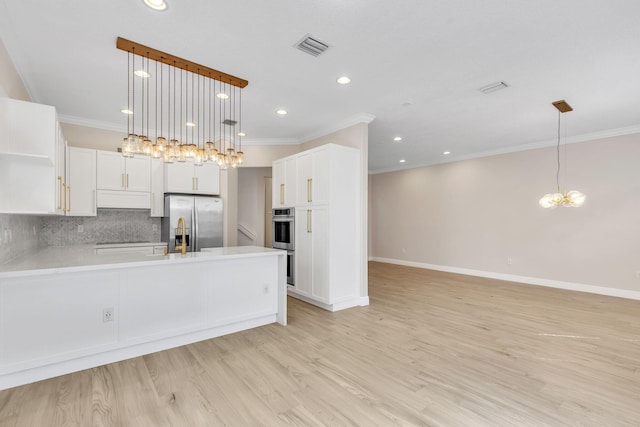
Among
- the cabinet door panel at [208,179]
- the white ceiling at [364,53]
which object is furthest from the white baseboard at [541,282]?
the cabinet door panel at [208,179]

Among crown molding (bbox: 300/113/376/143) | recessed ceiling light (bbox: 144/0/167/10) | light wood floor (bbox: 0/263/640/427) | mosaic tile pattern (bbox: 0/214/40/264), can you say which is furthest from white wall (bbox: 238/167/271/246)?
recessed ceiling light (bbox: 144/0/167/10)

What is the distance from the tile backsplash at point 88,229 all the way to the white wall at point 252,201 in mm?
2291

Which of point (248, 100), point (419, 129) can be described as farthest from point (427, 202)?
point (248, 100)

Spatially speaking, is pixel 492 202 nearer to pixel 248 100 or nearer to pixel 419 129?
pixel 419 129

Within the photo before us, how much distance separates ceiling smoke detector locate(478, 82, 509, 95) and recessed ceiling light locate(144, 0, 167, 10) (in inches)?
131

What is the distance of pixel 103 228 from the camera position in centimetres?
487

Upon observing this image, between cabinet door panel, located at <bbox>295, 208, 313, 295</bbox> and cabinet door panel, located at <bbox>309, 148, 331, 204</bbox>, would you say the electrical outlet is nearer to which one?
cabinet door panel, located at <bbox>295, 208, 313, 295</bbox>

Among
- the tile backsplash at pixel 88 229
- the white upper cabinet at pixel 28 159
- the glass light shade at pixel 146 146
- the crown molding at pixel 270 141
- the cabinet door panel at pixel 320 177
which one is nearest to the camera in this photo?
the white upper cabinet at pixel 28 159

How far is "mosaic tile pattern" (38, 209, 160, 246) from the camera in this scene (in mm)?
4480

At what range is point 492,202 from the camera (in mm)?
6723

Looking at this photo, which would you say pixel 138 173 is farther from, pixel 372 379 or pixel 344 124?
pixel 372 379

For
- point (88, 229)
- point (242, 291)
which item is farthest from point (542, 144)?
point (88, 229)

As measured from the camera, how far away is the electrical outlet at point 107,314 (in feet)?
8.48

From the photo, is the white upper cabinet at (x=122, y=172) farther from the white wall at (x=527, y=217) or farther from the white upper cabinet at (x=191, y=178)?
the white wall at (x=527, y=217)
